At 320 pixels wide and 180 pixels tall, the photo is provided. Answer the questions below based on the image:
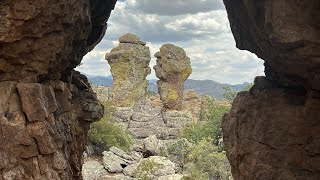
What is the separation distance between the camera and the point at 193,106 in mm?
82688

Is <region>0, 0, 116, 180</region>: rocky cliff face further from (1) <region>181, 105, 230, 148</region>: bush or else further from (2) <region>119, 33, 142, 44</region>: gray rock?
(2) <region>119, 33, 142, 44</region>: gray rock

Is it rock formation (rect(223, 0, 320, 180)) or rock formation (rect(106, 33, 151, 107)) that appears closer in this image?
rock formation (rect(223, 0, 320, 180))

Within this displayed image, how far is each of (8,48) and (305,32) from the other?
10.3 metres

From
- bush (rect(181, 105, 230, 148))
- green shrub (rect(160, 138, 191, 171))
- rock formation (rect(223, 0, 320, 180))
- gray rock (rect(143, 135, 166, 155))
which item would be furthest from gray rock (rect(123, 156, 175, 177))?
rock formation (rect(223, 0, 320, 180))

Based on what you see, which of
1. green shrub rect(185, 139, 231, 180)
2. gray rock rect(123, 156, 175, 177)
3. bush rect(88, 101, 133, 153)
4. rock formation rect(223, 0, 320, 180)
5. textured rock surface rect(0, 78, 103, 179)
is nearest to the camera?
textured rock surface rect(0, 78, 103, 179)

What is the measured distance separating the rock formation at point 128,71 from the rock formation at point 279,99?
57989mm

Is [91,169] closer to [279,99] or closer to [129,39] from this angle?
[279,99]

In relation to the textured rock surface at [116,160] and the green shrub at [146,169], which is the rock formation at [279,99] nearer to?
the green shrub at [146,169]

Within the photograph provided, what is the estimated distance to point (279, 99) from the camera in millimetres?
18219

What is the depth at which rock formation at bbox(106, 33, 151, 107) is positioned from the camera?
78.6 meters

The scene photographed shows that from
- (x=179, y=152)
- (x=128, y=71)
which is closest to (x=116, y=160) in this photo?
(x=179, y=152)

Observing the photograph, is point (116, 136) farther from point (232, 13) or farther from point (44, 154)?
point (44, 154)

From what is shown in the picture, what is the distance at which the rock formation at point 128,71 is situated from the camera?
78.6 metres

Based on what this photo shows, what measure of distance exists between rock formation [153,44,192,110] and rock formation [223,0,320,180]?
55108 mm
